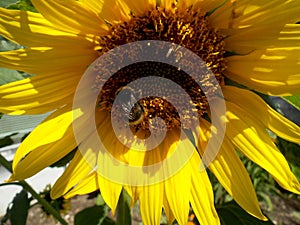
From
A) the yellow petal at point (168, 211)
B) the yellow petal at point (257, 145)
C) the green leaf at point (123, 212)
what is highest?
the yellow petal at point (257, 145)

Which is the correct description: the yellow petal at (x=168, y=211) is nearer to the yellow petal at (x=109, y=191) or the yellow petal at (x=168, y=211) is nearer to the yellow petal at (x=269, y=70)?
the yellow petal at (x=109, y=191)

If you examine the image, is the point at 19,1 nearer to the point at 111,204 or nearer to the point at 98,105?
the point at 98,105

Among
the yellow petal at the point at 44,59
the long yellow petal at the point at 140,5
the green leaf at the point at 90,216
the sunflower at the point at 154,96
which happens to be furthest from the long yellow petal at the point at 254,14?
the green leaf at the point at 90,216

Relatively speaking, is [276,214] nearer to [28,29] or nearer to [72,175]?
[72,175]

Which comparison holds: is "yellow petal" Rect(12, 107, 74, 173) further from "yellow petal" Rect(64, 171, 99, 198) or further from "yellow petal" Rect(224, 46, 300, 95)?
"yellow petal" Rect(224, 46, 300, 95)

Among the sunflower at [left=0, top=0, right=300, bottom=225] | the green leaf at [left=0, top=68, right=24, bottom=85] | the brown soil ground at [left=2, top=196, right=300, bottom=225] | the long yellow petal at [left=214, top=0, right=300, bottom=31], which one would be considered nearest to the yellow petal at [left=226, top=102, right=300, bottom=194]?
the sunflower at [left=0, top=0, right=300, bottom=225]

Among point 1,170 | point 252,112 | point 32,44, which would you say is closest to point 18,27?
point 32,44
